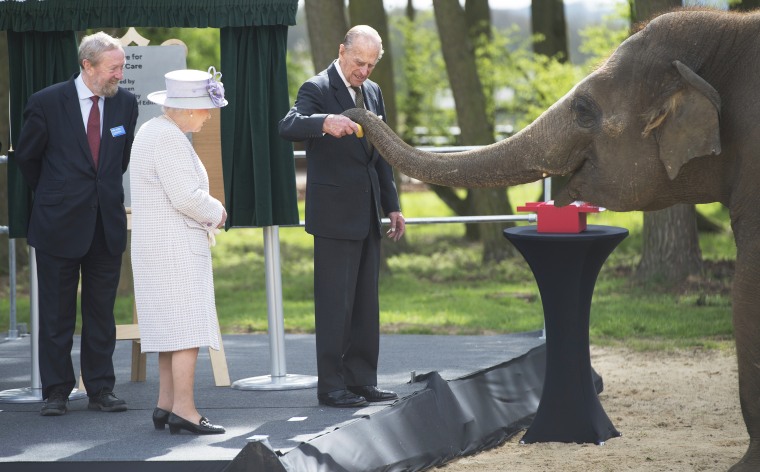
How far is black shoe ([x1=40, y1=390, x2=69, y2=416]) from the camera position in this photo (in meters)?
6.61

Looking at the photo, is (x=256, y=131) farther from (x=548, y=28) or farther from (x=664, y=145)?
(x=548, y=28)

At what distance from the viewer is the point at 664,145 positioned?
17.4ft

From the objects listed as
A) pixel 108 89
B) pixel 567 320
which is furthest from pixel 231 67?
pixel 567 320

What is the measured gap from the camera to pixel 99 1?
24.0 feet

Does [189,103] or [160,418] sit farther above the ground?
[189,103]

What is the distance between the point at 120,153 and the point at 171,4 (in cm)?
113

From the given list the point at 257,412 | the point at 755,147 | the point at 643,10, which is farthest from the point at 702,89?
the point at 643,10

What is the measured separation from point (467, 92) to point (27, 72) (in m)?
9.14

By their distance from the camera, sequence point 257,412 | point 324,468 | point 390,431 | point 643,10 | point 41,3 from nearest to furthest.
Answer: point 324,468 → point 390,431 → point 257,412 → point 41,3 → point 643,10

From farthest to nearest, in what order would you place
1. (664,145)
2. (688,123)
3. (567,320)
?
(567,320)
(664,145)
(688,123)

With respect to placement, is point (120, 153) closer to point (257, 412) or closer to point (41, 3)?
point (41, 3)

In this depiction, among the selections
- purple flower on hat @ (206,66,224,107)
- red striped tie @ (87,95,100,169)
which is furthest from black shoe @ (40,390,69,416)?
purple flower on hat @ (206,66,224,107)

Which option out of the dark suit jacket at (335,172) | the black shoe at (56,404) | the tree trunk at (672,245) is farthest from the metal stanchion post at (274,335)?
the tree trunk at (672,245)

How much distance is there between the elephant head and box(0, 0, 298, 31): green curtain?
2.01 meters
